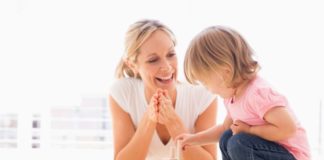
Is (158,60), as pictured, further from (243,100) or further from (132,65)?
(243,100)

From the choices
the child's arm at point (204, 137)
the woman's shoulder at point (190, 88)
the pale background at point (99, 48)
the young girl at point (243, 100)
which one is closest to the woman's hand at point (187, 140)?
the child's arm at point (204, 137)

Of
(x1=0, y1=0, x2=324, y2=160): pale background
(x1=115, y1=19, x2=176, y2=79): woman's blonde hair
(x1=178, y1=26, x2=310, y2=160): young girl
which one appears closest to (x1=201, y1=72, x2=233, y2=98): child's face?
(x1=178, y1=26, x2=310, y2=160): young girl

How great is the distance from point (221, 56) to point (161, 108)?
1.30 ft

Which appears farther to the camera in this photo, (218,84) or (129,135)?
(129,135)

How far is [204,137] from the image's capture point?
154 centimetres

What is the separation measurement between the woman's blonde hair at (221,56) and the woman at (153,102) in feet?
0.98

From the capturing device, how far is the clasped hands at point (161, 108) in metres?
1.66

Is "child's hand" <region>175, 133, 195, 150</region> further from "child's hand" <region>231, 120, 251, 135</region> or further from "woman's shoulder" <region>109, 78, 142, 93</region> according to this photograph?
"woman's shoulder" <region>109, 78, 142, 93</region>

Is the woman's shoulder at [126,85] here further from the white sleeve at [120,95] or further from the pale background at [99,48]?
the pale background at [99,48]

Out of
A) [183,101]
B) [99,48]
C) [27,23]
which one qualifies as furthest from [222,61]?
[27,23]

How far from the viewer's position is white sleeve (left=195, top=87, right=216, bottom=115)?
1.80m

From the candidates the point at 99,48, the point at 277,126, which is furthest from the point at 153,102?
the point at 99,48

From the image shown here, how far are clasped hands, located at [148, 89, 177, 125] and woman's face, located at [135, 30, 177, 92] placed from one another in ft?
0.21

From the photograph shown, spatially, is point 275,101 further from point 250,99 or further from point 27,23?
point 27,23
